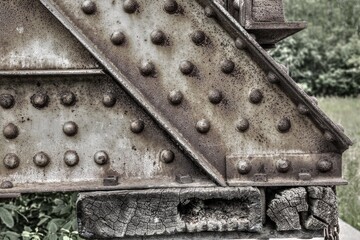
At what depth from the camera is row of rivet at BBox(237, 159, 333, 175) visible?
2666 millimetres

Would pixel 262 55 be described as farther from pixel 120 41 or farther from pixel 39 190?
pixel 39 190

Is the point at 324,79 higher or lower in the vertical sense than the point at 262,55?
higher

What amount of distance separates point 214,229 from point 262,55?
0.73 meters

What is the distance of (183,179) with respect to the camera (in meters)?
2.69

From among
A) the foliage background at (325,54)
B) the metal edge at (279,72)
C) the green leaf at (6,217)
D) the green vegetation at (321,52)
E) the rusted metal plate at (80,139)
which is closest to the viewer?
the metal edge at (279,72)

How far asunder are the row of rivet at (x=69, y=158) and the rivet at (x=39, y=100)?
0.20 metres

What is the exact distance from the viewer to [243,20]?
8.96 ft

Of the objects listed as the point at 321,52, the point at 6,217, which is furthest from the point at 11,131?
the point at 321,52

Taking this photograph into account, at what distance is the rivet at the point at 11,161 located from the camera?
2688 millimetres

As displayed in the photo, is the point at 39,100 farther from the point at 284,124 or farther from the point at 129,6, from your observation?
the point at 284,124

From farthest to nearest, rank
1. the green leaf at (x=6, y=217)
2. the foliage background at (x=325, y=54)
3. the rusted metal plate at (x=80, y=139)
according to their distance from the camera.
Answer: the foliage background at (x=325, y=54), the green leaf at (x=6, y=217), the rusted metal plate at (x=80, y=139)

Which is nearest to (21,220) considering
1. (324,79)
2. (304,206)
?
(304,206)

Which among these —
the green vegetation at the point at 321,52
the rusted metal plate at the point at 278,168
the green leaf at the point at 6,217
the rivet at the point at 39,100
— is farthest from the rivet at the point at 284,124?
the green vegetation at the point at 321,52

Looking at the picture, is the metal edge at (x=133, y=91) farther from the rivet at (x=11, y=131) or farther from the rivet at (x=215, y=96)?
the rivet at (x=11, y=131)
